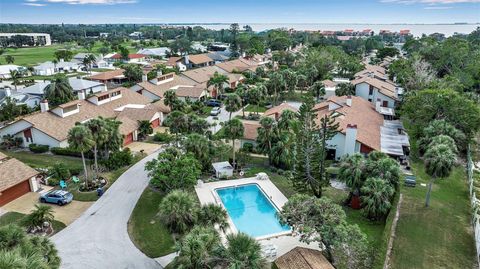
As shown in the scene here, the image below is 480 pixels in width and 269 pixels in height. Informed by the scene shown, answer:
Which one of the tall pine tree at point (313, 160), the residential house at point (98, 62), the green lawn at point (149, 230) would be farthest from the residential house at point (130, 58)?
the tall pine tree at point (313, 160)

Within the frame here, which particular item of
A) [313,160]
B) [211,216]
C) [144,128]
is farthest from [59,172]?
[313,160]

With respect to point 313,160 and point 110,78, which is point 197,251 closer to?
point 313,160

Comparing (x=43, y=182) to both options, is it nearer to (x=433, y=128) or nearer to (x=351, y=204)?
(x=351, y=204)

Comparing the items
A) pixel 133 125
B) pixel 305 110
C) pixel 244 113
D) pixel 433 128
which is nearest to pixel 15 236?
pixel 305 110

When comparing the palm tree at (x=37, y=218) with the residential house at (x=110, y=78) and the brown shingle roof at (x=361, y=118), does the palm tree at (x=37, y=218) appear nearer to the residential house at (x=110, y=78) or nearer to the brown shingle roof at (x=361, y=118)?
the brown shingle roof at (x=361, y=118)

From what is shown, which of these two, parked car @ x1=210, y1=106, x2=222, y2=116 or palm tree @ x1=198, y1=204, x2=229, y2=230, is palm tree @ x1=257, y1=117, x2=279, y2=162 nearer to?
palm tree @ x1=198, y1=204, x2=229, y2=230

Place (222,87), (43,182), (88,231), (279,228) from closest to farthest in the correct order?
(88,231)
(279,228)
(43,182)
(222,87)
